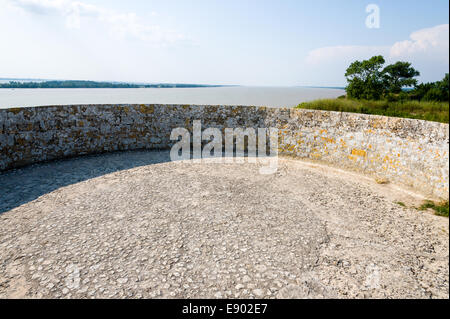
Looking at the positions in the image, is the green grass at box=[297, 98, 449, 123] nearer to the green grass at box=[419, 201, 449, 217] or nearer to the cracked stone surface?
the green grass at box=[419, 201, 449, 217]

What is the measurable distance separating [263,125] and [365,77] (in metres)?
24.4

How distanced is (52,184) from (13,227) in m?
2.00

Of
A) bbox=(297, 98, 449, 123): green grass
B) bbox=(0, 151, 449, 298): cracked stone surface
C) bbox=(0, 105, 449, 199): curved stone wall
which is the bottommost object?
bbox=(0, 151, 449, 298): cracked stone surface

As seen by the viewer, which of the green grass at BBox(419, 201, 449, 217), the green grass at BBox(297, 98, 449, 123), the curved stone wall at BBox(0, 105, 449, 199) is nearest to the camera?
the green grass at BBox(419, 201, 449, 217)

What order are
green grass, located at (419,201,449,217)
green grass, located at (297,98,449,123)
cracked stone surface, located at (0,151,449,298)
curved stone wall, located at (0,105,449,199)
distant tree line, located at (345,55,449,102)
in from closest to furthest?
cracked stone surface, located at (0,151,449,298), green grass, located at (419,201,449,217), curved stone wall, located at (0,105,449,199), green grass, located at (297,98,449,123), distant tree line, located at (345,55,449,102)

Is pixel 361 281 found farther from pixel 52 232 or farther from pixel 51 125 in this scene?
pixel 51 125

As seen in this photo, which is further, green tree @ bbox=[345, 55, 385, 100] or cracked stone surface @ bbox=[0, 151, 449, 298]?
→ green tree @ bbox=[345, 55, 385, 100]

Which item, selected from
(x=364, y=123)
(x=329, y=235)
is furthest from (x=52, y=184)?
(x=364, y=123)

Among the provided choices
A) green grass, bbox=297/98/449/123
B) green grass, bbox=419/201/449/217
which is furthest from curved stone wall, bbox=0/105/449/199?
green grass, bbox=297/98/449/123

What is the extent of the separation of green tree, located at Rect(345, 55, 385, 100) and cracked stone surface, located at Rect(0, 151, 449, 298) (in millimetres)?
23170

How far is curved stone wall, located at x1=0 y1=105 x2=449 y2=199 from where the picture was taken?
6.11 meters

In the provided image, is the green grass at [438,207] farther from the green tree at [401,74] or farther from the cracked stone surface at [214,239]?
the green tree at [401,74]

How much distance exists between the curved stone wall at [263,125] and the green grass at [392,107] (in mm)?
1108

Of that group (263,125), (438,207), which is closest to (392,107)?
(263,125)
